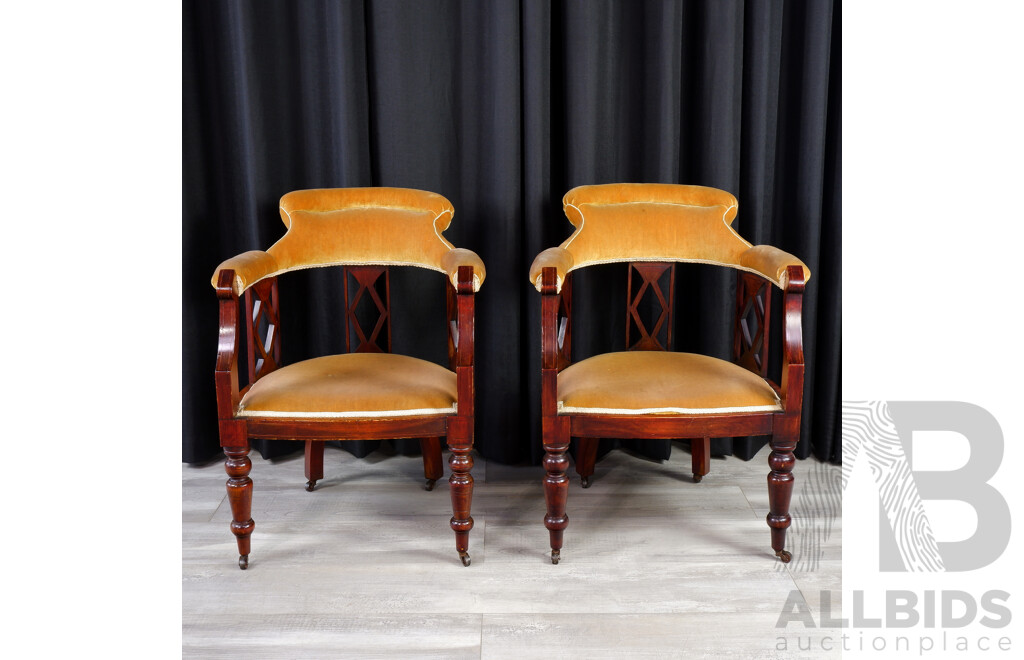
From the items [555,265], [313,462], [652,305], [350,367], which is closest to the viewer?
[555,265]

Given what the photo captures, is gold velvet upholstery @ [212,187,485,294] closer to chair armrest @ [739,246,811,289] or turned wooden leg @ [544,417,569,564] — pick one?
turned wooden leg @ [544,417,569,564]

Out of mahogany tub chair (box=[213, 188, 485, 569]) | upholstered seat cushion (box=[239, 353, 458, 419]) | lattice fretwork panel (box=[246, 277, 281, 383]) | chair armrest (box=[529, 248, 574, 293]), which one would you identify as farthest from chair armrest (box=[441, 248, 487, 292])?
lattice fretwork panel (box=[246, 277, 281, 383])

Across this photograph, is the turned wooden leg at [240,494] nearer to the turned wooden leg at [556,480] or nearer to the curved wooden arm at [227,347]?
the curved wooden arm at [227,347]

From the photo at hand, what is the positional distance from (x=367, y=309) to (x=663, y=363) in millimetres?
1026

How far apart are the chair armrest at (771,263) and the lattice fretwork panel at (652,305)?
0.26m

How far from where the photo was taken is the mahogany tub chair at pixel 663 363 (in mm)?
1910

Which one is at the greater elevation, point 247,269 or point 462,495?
point 247,269

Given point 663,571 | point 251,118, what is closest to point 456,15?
point 251,118

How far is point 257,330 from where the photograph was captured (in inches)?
84.9

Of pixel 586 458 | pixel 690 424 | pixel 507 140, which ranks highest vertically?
pixel 507 140

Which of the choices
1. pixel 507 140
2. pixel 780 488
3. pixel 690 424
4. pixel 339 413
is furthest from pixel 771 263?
pixel 339 413

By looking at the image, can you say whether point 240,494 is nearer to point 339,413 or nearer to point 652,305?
point 339,413

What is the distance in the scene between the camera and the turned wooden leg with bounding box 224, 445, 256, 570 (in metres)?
1.93

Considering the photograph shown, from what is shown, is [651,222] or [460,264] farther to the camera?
[651,222]
